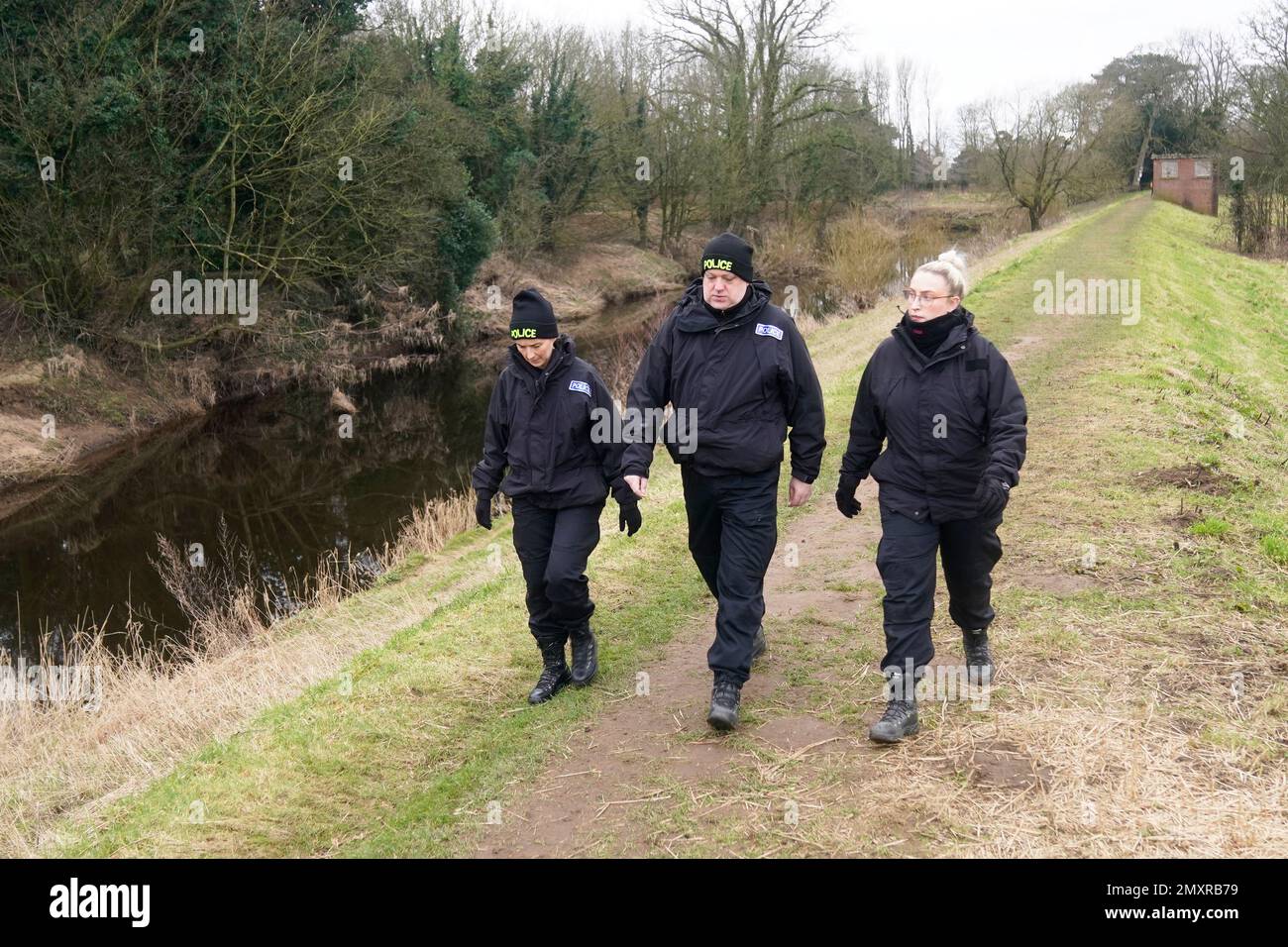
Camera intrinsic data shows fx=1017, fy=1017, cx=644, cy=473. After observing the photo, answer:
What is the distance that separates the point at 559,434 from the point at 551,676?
141 centimetres

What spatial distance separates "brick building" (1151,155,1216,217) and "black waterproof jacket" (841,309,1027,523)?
5049 centimetres

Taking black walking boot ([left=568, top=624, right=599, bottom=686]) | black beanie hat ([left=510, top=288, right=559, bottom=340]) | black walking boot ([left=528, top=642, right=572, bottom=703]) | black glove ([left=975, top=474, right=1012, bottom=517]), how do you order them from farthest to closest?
1. black walking boot ([left=568, top=624, right=599, bottom=686])
2. black walking boot ([left=528, top=642, right=572, bottom=703])
3. black beanie hat ([left=510, top=288, right=559, bottom=340])
4. black glove ([left=975, top=474, right=1012, bottom=517])

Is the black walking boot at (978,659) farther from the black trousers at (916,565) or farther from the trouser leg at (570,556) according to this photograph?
the trouser leg at (570,556)

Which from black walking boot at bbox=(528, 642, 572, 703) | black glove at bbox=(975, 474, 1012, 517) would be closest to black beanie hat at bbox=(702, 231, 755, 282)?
black glove at bbox=(975, 474, 1012, 517)

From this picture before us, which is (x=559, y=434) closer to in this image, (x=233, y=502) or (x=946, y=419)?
(x=946, y=419)

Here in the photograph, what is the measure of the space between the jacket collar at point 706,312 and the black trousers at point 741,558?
0.72m

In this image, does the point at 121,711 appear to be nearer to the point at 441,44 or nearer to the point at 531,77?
the point at 441,44

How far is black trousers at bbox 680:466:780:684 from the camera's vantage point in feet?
16.1

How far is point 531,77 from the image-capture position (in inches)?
1469

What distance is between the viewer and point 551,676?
5.70 metres

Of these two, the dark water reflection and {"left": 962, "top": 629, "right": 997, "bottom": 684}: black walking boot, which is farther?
the dark water reflection

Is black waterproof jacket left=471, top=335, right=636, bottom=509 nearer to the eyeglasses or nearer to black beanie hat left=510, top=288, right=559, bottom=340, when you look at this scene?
black beanie hat left=510, top=288, right=559, bottom=340

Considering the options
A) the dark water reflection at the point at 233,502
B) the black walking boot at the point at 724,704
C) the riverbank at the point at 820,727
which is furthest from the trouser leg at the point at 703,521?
the dark water reflection at the point at 233,502

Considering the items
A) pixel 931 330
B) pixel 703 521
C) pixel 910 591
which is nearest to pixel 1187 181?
pixel 931 330
